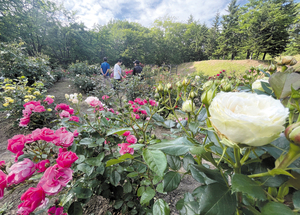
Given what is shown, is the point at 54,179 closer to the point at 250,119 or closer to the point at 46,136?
the point at 46,136

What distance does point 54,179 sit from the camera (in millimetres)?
482

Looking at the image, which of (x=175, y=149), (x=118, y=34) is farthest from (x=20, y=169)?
(x=118, y=34)

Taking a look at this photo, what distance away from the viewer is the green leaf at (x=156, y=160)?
37 centimetres

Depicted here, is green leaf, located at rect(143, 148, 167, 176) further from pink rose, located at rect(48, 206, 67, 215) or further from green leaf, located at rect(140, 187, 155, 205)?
pink rose, located at rect(48, 206, 67, 215)

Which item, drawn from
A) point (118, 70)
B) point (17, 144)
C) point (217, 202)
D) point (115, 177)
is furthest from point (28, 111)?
point (118, 70)

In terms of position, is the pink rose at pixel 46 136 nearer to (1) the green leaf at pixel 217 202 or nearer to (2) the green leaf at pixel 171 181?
(2) the green leaf at pixel 171 181

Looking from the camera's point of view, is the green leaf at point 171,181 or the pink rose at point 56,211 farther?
the pink rose at point 56,211

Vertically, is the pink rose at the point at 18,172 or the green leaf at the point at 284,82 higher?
the green leaf at the point at 284,82

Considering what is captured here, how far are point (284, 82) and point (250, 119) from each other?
239 mm

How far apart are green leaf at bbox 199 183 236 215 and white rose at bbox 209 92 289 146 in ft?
0.50

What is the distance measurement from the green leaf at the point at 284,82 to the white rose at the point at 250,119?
0.42 feet

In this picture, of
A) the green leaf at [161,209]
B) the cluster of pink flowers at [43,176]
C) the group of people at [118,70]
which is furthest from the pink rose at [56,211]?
the group of people at [118,70]

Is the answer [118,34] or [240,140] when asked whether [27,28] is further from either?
[240,140]

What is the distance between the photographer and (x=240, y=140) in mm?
232
